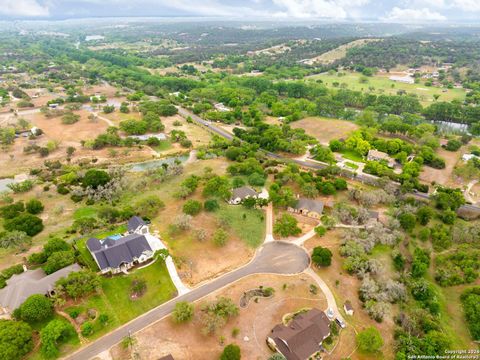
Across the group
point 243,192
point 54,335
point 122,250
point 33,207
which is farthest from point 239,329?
point 33,207

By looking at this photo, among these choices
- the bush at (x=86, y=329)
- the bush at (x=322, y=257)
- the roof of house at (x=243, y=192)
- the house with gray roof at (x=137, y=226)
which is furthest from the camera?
the roof of house at (x=243, y=192)

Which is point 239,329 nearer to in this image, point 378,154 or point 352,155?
point 378,154

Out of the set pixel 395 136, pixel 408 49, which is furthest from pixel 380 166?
pixel 408 49

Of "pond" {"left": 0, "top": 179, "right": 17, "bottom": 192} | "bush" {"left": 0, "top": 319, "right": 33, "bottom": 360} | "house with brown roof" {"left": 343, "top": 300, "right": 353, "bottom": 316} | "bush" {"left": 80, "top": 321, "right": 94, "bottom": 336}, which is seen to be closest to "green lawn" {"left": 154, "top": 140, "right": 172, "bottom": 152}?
"pond" {"left": 0, "top": 179, "right": 17, "bottom": 192}

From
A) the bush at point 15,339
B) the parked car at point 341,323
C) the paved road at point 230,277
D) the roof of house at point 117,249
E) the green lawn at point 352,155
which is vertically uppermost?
the bush at point 15,339

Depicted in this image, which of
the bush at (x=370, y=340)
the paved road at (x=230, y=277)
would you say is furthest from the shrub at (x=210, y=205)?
the bush at (x=370, y=340)

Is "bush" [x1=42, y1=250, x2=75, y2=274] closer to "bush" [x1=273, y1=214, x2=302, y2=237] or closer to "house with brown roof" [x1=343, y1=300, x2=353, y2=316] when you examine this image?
"bush" [x1=273, y1=214, x2=302, y2=237]

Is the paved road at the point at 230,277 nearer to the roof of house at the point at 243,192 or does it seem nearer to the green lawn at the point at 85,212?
the roof of house at the point at 243,192
